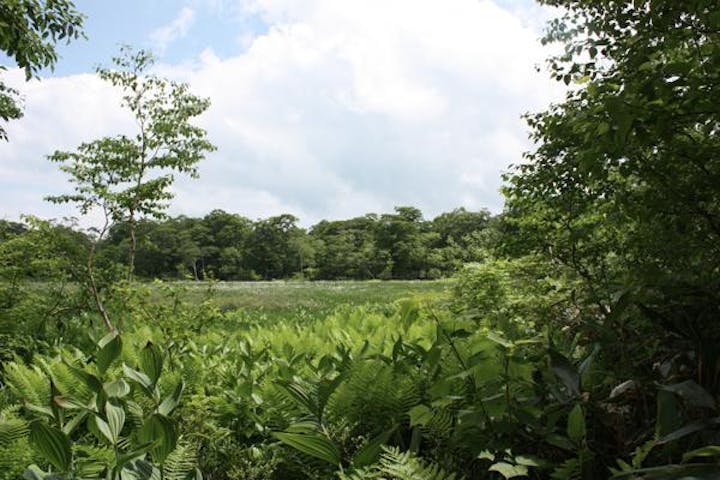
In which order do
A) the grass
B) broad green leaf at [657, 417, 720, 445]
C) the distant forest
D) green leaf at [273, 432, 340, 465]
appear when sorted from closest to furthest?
1. broad green leaf at [657, 417, 720, 445]
2. green leaf at [273, 432, 340, 465]
3. the grass
4. the distant forest

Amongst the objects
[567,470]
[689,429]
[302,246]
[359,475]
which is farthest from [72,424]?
[302,246]

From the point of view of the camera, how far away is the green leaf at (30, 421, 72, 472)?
140 centimetres

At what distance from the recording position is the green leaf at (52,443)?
4.59 ft

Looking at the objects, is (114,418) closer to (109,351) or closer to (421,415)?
(109,351)

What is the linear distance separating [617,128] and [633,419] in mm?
1074

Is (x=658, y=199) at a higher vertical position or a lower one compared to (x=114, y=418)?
higher

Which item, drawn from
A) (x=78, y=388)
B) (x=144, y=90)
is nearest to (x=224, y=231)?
(x=144, y=90)

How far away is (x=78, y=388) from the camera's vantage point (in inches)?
94.7

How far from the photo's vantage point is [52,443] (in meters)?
1.42

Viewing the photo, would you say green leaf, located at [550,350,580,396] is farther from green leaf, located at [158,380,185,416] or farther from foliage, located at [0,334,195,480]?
green leaf, located at [158,380,185,416]

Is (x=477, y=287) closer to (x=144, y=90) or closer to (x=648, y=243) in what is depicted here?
(x=648, y=243)

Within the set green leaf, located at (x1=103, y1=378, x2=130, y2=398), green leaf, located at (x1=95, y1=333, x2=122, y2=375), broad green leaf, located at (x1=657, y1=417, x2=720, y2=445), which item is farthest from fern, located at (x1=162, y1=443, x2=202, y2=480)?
broad green leaf, located at (x1=657, y1=417, x2=720, y2=445)

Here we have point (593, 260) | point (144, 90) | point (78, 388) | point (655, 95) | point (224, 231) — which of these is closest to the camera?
point (655, 95)

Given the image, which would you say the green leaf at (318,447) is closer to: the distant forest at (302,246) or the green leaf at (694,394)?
the green leaf at (694,394)
